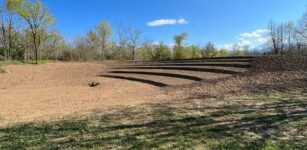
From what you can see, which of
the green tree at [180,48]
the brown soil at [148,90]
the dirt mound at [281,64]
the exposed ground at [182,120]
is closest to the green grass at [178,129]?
the exposed ground at [182,120]

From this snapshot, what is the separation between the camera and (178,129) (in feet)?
17.4

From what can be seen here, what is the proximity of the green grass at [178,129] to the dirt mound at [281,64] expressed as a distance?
215 inches

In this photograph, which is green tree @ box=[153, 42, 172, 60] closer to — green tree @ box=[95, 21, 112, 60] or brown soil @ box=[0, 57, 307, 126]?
green tree @ box=[95, 21, 112, 60]

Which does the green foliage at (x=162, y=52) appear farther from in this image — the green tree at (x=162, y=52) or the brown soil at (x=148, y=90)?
the brown soil at (x=148, y=90)

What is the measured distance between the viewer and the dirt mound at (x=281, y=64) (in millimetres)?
12320

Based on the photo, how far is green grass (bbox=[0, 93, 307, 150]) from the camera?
451cm

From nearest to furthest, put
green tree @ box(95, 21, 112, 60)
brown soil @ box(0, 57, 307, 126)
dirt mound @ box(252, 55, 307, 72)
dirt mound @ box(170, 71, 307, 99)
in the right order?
brown soil @ box(0, 57, 307, 126), dirt mound @ box(170, 71, 307, 99), dirt mound @ box(252, 55, 307, 72), green tree @ box(95, 21, 112, 60)

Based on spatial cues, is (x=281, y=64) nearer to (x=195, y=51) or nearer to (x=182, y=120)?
(x=182, y=120)

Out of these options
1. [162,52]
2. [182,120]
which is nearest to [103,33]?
[162,52]

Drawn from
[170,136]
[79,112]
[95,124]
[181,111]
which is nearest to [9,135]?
[95,124]

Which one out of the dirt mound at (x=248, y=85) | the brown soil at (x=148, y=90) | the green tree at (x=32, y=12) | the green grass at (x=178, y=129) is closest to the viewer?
the green grass at (x=178, y=129)

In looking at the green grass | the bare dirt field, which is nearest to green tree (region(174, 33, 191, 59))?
the bare dirt field

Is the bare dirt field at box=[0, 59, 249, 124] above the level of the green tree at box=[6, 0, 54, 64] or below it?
below

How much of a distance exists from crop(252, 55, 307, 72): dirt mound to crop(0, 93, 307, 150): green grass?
5457 mm
